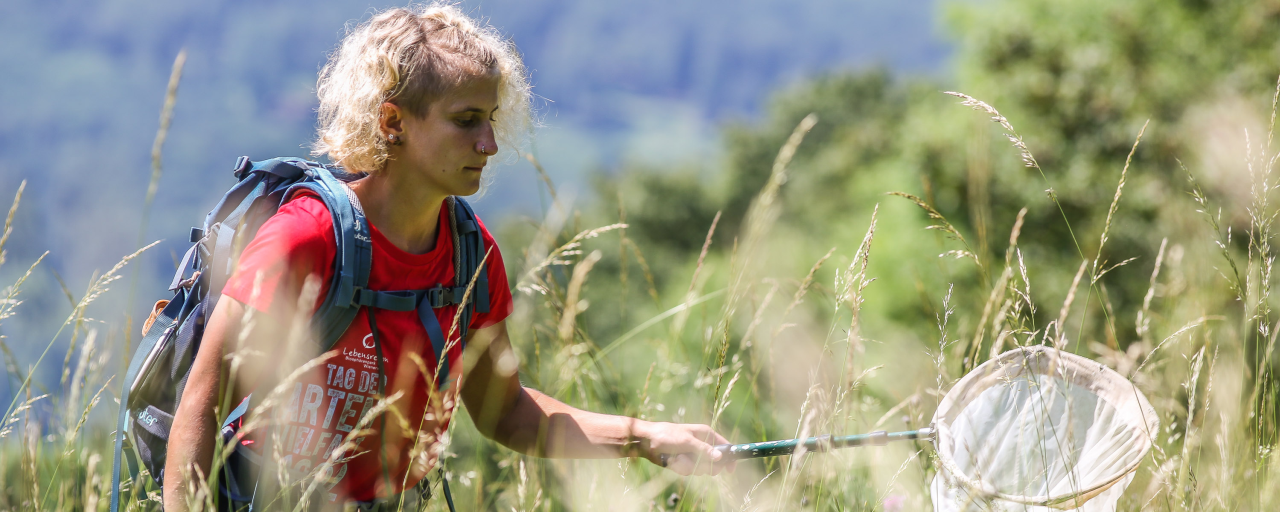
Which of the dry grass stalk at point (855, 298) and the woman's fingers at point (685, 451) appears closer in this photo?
the dry grass stalk at point (855, 298)

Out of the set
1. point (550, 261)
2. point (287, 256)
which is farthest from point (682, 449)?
point (287, 256)

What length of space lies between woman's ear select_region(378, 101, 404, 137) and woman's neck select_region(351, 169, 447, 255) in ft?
0.29

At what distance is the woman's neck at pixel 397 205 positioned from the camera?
1680mm

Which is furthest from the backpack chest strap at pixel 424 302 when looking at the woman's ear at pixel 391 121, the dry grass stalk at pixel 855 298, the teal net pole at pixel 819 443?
the dry grass stalk at pixel 855 298

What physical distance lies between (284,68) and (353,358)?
117790 mm

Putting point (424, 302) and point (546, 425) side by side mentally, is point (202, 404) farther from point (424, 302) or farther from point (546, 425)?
point (546, 425)

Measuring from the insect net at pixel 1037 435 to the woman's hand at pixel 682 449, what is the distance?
0.44m

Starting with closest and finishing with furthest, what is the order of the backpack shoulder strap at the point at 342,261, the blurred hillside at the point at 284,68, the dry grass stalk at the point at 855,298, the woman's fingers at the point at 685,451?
the dry grass stalk at the point at 855,298, the backpack shoulder strap at the point at 342,261, the woman's fingers at the point at 685,451, the blurred hillside at the point at 284,68

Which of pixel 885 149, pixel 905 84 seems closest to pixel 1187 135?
pixel 885 149

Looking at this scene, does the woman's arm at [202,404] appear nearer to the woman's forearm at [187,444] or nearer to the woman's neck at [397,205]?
the woman's forearm at [187,444]

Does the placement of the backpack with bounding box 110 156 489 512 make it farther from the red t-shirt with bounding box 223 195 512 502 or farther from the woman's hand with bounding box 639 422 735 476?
the woman's hand with bounding box 639 422 735 476

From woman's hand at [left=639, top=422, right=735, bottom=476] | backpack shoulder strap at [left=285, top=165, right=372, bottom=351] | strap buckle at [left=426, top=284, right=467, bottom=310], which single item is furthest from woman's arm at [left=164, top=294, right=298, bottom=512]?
woman's hand at [left=639, top=422, right=735, bottom=476]

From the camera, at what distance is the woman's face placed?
1631 mm

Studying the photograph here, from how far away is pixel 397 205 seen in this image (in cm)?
170
